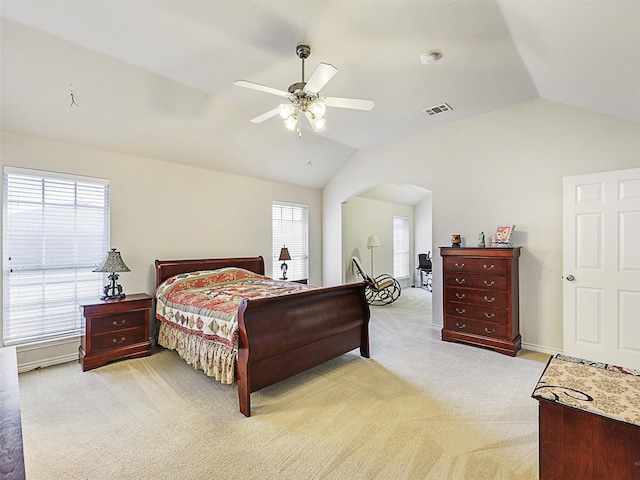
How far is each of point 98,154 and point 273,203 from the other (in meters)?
2.75

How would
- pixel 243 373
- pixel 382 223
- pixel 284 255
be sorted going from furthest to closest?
pixel 382 223 → pixel 284 255 → pixel 243 373

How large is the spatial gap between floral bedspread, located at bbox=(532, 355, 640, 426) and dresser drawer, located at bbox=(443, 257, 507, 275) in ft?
7.36

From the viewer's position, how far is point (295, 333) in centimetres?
295

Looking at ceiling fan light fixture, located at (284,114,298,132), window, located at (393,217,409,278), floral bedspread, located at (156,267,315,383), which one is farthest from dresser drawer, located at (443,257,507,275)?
window, located at (393,217,409,278)

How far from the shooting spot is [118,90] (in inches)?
127

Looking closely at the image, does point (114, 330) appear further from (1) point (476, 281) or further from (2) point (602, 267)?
(2) point (602, 267)

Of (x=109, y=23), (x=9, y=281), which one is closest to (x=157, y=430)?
(x=9, y=281)

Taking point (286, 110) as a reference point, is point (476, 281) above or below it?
below

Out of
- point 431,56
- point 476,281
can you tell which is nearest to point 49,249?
point 431,56

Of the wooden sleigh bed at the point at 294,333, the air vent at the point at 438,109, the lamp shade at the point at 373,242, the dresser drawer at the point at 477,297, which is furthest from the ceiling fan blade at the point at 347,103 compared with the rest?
the lamp shade at the point at 373,242

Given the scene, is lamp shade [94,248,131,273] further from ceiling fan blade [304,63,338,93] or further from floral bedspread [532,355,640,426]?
Result: floral bedspread [532,355,640,426]

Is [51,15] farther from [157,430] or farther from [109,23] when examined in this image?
[157,430]

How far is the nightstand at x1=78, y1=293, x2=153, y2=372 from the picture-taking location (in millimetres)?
3395

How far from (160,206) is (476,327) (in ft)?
14.7
